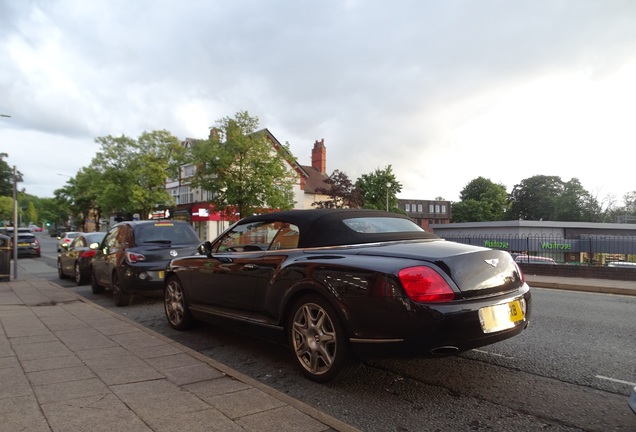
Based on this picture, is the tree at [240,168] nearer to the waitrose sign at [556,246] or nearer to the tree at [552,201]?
the waitrose sign at [556,246]

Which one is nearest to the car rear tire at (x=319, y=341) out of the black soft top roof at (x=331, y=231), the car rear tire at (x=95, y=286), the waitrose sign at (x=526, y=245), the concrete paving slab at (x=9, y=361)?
the black soft top roof at (x=331, y=231)

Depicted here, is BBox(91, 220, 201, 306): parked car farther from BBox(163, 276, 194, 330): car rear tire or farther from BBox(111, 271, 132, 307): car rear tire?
BBox(163, 276, 194, 330): car rear tire

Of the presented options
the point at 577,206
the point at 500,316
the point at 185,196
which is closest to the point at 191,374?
the point at 500,316

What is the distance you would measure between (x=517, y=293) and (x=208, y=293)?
3385 millimetres

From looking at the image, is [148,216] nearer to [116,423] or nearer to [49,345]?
[49,345]

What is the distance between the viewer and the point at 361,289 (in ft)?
11.4

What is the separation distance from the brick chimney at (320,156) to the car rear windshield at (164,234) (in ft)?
181

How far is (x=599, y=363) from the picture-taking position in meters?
4.45

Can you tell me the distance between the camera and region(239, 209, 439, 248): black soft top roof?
4.26 m

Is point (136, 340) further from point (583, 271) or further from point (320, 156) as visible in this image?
point (320, 156)

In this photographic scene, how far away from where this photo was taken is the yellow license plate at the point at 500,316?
345 cm

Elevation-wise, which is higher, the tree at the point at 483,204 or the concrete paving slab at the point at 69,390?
the tree at the point at 483,204

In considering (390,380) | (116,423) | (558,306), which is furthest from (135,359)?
(558,306)

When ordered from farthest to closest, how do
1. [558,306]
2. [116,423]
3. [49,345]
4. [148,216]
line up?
1. [148,216]
2. [558,306]
3. [49,345]
4. [116,423]
